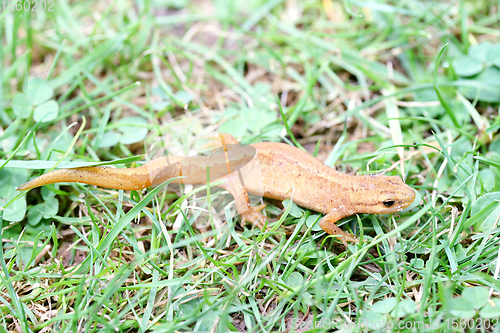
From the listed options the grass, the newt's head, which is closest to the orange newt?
the newt's head

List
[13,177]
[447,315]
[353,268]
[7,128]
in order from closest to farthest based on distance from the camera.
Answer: [447,315] → [353,268] → [13,177] → [7,128]

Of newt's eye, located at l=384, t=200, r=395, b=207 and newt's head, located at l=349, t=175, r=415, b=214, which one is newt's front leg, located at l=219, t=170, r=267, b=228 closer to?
newt's head, located at l=349, t=175, r=415, b=214

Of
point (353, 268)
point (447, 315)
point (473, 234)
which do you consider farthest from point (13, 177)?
point (473, 234)

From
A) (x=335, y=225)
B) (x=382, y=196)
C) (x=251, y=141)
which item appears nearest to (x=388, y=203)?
(x=382, y=196)

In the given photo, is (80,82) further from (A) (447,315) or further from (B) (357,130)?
(A) (447,315)

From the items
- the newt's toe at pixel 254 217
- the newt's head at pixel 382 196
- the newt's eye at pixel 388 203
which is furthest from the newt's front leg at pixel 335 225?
the newt's toe at pixel 254 217

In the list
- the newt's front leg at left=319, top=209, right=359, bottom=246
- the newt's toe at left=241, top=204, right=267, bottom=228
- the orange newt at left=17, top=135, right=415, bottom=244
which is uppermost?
the orange newt at left=17, top=135, right=415, bottom=244

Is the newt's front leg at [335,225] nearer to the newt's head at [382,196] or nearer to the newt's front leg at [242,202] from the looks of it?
the newt's head at [382,196]
